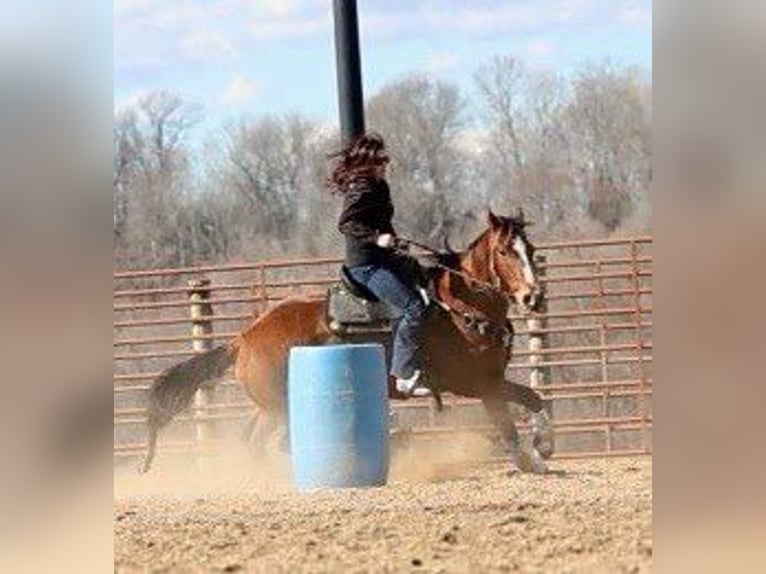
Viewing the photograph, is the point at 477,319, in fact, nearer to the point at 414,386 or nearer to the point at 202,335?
the point at 414,386

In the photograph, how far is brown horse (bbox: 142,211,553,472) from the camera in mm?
15469

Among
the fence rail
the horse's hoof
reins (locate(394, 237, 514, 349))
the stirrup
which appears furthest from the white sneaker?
the fence rail

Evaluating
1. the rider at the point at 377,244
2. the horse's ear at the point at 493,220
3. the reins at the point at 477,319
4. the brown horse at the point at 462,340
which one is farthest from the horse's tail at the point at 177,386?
the horse's ear at the point at 493,220

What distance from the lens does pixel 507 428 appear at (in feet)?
52.0

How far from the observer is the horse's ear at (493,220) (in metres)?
15.4

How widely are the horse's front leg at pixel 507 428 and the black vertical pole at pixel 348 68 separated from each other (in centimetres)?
237

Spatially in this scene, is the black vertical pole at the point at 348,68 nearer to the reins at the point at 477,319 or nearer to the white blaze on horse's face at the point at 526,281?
the reins at the point at 477,319

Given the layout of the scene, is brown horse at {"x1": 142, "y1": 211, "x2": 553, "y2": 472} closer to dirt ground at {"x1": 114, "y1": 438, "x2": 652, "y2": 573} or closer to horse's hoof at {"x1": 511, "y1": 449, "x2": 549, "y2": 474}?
horse's hoof at {"x1": 511, "y1": 449, "x2": 549, "y2": 474}

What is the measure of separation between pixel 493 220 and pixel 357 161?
1329 millimetres

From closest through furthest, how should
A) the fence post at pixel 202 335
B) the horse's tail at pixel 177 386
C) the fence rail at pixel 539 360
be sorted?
the horse's tail at pixel 177 386, the fence rail at pixel 539 360, the fence post at pixel 202 335
